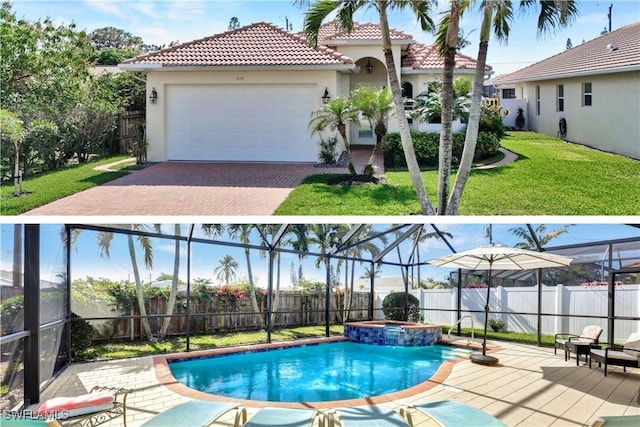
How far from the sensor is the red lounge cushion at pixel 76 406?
6031 mm

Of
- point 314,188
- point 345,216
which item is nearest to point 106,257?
point 314,188

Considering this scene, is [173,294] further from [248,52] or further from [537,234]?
[537,234]

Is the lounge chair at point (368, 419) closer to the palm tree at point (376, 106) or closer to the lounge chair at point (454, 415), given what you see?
the lounge chair at point (454, 415)

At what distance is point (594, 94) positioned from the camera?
14609 millimetres

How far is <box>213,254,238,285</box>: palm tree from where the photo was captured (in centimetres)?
1439

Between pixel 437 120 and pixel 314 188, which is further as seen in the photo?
pixel 437 120

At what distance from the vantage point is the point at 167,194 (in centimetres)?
988

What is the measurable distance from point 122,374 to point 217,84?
680 centimetres

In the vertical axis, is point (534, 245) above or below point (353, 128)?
below

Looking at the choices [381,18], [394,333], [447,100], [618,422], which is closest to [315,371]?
[394,333]

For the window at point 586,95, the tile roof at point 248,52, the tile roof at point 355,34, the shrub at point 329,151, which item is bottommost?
the shrub at point 329,151

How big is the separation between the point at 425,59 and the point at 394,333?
22.2 feet

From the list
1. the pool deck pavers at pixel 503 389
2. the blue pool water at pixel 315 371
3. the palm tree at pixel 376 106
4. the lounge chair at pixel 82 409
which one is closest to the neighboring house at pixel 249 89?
the palm tree at pixel 376 106

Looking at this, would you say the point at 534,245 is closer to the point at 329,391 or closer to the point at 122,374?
the point at 329,391
